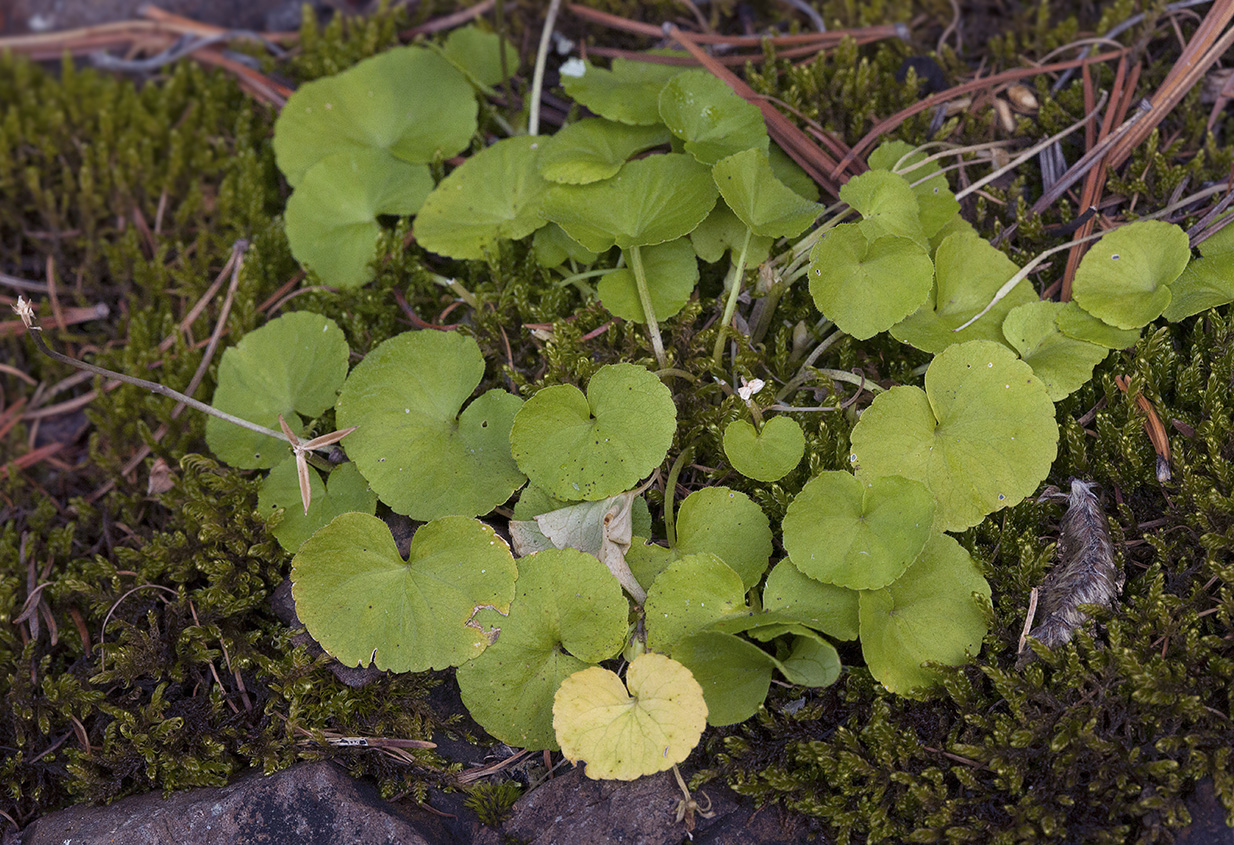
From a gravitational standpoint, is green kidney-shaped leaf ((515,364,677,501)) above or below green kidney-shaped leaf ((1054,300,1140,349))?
below

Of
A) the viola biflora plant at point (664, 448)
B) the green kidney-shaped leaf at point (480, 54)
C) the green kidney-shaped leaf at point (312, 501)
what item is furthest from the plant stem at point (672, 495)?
the green kidney-shaped leaf at point (480, 54)

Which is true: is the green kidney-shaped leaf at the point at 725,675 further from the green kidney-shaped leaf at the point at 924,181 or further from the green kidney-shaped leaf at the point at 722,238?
the green kidney-shaped leaf at the point at 924,181

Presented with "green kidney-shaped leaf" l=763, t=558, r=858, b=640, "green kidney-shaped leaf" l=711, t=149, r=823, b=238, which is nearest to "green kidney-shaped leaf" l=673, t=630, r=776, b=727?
"green kidney-shaped leaf" l=763, t=558, r=858, b=640

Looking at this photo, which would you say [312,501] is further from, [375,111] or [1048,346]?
[1048,346]

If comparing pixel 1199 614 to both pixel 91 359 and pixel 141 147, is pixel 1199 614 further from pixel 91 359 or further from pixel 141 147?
pixel 141 147

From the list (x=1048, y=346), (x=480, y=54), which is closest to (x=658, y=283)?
(x=1048, y=346)

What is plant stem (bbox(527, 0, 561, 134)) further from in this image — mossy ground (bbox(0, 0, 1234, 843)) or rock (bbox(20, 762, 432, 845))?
rock (bbox(20, 762, 432, 845))

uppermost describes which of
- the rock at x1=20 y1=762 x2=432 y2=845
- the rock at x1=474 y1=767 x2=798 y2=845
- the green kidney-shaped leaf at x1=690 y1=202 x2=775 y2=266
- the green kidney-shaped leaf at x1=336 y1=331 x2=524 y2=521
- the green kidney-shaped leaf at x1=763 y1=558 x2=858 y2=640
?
the green kidney-shaped leaf at x1=690 y1=202 x2=775 y2=266

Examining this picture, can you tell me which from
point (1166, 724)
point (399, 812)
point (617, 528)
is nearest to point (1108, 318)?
point (1166, 724)
